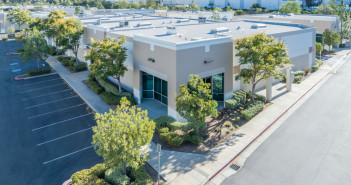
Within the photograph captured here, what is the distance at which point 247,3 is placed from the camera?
129 meters

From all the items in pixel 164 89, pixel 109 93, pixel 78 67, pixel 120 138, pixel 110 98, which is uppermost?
pixel 78 67

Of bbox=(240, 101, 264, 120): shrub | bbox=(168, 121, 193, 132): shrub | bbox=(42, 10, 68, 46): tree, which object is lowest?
bbox=(168, 121, 193, 132): shrub

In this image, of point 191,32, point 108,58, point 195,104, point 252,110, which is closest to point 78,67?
point 108,58

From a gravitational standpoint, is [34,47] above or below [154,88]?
above

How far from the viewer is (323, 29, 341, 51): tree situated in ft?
172

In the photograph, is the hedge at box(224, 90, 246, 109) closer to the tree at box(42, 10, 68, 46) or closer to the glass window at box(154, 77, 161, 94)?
the glass window at box(154, 77, 161, 94)

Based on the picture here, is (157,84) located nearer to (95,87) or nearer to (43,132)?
(95,87)

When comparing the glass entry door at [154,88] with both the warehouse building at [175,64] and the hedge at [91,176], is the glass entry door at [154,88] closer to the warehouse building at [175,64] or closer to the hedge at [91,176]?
the warehouse building at [175,64]

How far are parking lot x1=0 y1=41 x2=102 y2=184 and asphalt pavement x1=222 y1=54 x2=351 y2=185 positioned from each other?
11.2 m

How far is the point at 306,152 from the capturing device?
19.0 m

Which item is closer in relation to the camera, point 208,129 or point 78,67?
point 208,129

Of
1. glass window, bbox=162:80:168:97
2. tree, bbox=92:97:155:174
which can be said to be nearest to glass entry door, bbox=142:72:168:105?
glass window, bbox=162:80:168:97

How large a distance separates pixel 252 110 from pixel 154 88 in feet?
35.4

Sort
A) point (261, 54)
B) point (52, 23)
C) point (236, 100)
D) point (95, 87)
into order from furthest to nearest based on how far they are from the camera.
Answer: point (52, 23), point (95, 87), point (236, 100), point (261, 54)
